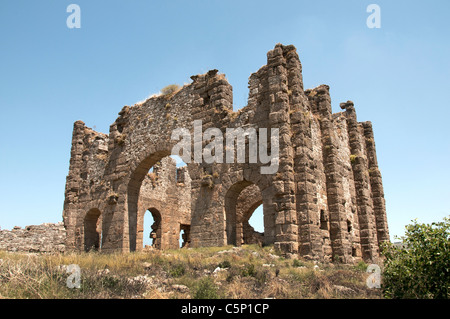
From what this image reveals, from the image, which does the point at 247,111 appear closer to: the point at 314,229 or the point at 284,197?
the point at 284,197

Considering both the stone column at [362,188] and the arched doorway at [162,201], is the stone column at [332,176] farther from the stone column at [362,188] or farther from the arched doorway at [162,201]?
the arched doorway at [162,201]

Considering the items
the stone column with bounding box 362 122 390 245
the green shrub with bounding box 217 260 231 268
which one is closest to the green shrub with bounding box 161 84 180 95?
the green shrub with bounding box 217 260 231 268

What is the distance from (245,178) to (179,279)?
5.57 meters

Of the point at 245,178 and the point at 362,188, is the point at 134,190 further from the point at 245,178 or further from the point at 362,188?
the point at 362,188

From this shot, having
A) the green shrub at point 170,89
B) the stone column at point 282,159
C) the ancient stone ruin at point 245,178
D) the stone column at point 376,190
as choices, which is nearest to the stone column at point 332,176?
the ancient stone ruin at point 245,178

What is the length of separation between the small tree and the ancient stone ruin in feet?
14.7

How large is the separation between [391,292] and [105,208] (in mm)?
13261

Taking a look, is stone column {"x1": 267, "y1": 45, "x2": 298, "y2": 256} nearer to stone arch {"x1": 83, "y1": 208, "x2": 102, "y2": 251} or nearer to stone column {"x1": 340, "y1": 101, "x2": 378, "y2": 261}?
stone column {"x1": 340, "y1": 101, "x2": 378, "y2": 261}

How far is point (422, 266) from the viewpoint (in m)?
6.66

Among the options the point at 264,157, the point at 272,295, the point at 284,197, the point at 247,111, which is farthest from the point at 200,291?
the point at 247,111

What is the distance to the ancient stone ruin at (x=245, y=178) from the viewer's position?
12.2 metres

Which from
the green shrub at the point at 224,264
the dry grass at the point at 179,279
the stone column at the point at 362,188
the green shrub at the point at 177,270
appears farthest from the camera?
the stone column at the point at 362,188

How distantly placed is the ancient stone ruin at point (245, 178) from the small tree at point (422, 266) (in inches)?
177

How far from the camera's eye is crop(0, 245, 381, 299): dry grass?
21.1 feet
